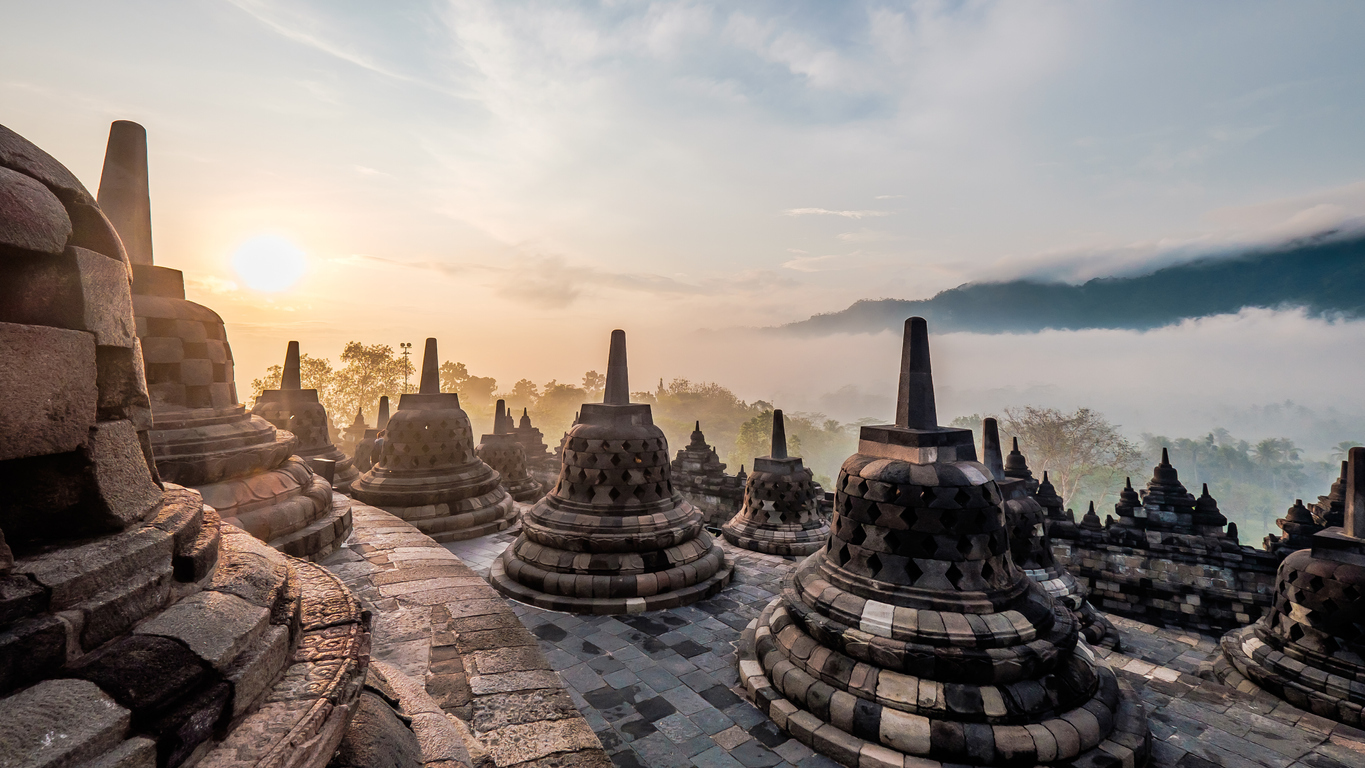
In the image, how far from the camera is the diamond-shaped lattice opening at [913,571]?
5210 mm

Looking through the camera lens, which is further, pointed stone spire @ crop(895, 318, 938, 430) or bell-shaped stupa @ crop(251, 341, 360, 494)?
bell-shaped stupa @ crop(251, 341, 360, 494)

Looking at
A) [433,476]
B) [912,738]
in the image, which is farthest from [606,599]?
[433,476]

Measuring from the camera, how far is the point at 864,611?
5.19 meters

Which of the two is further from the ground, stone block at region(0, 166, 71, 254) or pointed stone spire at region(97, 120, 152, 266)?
pointed stone spire at region(97, 120, 152, 266)

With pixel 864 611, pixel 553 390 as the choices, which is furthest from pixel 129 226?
pixel 553 390

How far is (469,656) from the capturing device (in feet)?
12.3

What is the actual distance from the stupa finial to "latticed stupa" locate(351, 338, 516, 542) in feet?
19.7

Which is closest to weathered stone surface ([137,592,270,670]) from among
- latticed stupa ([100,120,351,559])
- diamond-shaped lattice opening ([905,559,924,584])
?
latticed stupa ([100,120,351,559])

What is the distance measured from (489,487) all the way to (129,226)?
7.40 metres

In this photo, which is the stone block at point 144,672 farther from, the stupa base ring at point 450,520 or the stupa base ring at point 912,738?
the stupa base ring at point 450,520

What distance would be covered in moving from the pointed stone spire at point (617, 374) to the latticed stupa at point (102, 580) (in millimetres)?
6907

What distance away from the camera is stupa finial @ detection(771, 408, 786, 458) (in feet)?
40.7

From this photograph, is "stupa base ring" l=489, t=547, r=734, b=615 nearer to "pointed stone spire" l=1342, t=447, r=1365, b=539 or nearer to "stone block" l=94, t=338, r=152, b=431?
"stone block" l=94, t=338, r=152, b=431

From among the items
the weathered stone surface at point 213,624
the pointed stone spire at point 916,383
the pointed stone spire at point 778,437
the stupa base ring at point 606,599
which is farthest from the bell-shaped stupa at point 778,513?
the weathered stone surface at point 213,624
